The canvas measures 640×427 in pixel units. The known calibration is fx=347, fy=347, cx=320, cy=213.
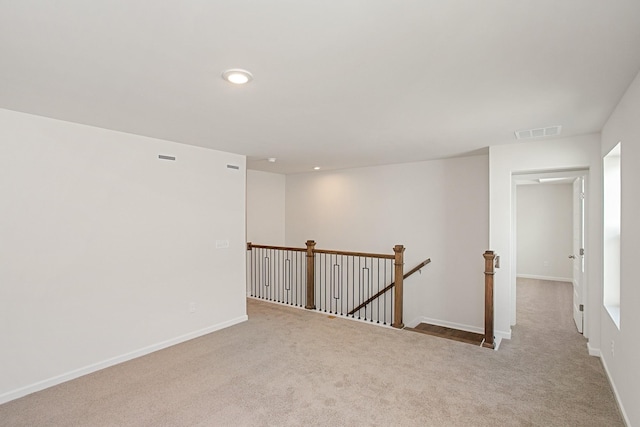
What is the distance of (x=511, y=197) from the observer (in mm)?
4348

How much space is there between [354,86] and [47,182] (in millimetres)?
2852

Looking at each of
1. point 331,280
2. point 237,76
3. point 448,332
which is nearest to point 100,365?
point 237,76

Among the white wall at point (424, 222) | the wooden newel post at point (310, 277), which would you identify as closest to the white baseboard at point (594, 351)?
the white wall at point (424, 222)

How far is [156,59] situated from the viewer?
1.96 metres

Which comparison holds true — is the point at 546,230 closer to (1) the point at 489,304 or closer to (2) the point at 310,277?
(1) the point at 489,304

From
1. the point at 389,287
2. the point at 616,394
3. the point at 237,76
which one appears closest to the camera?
the point at 237,76

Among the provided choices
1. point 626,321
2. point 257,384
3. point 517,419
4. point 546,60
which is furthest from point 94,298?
point 626,321

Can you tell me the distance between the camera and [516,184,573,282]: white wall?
8.29 m

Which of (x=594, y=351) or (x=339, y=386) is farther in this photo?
(x=594, y=351)

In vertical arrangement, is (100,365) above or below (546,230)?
below

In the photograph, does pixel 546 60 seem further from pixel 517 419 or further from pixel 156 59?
pixel 517 419

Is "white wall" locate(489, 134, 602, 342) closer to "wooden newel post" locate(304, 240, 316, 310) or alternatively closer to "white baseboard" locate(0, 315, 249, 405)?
"wooden newel post" locate(304, 240, 316, 310)

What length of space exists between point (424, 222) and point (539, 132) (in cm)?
248

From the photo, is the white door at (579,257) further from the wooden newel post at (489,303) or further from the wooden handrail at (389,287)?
the wooden handrail at (389,287)
